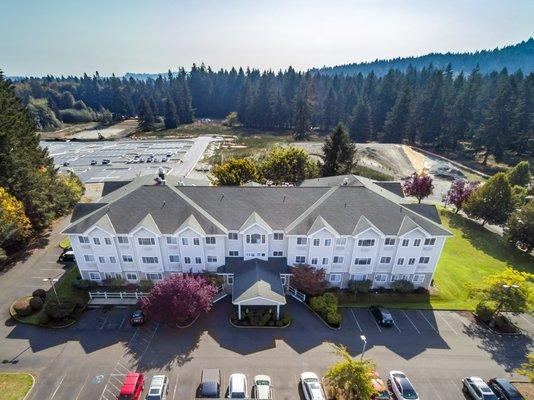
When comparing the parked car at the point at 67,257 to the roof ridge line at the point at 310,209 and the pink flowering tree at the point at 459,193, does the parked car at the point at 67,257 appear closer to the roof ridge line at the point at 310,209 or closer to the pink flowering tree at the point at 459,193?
the roof ridge line at the point at 310,209

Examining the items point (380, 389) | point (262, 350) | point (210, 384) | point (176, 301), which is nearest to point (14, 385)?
point (176, 301)

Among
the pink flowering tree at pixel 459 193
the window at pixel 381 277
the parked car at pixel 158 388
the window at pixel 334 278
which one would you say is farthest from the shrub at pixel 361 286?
the pink flowering tree at pixel 459 193

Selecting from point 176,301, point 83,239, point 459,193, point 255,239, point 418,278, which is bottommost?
point 418,278

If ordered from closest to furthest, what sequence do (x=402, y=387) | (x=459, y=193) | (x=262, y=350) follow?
(x=402, y=387)
(x=262, y=350)
(x=459, y=193)

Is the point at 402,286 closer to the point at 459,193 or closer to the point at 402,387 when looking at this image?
the point at 402,387

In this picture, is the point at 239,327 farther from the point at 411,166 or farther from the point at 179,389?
the point at 411,166

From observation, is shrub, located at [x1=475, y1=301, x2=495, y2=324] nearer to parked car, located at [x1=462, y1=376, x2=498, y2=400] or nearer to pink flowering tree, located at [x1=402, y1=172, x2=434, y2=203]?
parked car, located at [x1=462, y1=376, x2=498, y2=400]

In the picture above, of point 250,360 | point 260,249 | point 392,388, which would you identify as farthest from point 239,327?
point 392,388
